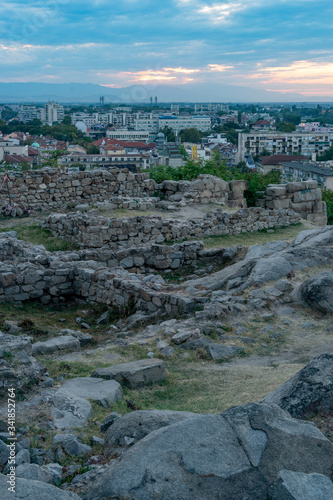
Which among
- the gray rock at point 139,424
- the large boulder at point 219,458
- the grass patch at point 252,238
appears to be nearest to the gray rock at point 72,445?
the gray rock at point 139,424

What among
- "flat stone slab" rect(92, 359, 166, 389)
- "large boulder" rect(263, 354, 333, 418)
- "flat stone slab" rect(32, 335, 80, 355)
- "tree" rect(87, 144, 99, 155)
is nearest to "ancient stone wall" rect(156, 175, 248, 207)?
"flat stone slab" rect(32, 335, 80, 355)

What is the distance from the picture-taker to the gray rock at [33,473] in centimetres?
349

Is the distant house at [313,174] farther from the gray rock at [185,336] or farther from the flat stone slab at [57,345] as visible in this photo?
the flat stone slab at [57,345]

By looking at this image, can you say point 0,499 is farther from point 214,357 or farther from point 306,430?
point 214,357

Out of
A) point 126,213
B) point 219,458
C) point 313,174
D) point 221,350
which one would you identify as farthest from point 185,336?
point 313,174

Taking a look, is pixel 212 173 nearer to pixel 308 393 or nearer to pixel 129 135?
pixel 308 393

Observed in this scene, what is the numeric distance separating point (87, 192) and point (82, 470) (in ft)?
48.7

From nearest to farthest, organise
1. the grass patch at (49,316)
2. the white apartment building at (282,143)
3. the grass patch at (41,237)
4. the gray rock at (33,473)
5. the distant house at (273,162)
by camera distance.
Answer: the gray rock at (33,473)
the grass patch at (49,316)
the grass patch at (41,237)
the distant house at (273,162)
the white apartment building at (282,143)

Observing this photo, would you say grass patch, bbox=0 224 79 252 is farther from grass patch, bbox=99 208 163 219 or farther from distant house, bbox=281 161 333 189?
distant house, bbox=281 161 333 189

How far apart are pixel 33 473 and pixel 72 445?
79 cm

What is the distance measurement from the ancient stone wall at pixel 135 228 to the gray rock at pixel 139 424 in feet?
31.4

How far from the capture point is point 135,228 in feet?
46.7

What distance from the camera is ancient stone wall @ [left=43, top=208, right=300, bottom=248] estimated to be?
45.6ft

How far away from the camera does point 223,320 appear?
8.12 metres
